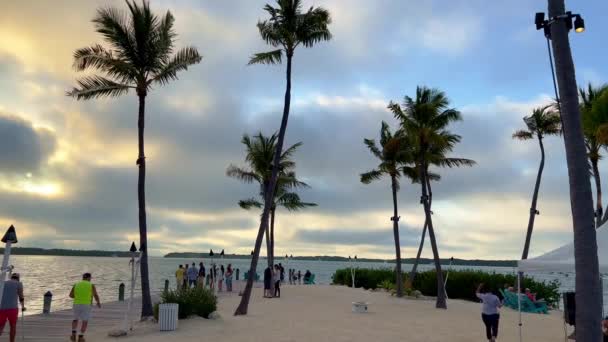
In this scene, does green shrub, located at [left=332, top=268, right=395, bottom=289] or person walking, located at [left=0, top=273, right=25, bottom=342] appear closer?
person walking, located at [left=0, top=273, right=25, bottom=342]

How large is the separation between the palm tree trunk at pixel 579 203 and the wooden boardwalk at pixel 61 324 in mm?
13203

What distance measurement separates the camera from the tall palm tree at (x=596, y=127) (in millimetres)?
20666

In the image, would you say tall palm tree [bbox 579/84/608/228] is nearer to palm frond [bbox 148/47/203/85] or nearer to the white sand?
the white sand

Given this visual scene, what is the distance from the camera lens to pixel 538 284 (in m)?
32.5

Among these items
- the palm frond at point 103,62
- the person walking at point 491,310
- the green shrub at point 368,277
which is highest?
the palm frond at point 103,62

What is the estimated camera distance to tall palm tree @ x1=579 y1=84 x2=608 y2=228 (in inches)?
814

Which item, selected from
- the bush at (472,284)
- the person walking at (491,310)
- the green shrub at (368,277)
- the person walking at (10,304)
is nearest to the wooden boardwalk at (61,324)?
the person walking at (10,304)

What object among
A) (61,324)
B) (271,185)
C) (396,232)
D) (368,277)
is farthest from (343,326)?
(368,277)

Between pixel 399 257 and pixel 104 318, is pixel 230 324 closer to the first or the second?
pixel 104 318

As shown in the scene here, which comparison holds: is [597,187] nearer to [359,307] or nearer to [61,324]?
[359,307]

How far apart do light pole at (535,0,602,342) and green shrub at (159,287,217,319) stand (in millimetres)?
13027

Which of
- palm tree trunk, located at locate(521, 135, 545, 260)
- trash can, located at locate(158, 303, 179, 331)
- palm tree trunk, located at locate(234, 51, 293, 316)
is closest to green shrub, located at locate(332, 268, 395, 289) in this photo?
palm tree trunk, located at locate(521, 135, 545, 260)

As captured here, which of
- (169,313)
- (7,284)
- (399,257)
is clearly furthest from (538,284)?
(7,284)

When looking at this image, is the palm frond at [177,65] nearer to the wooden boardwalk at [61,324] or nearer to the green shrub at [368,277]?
the wooden boardwalk at [61,324]
